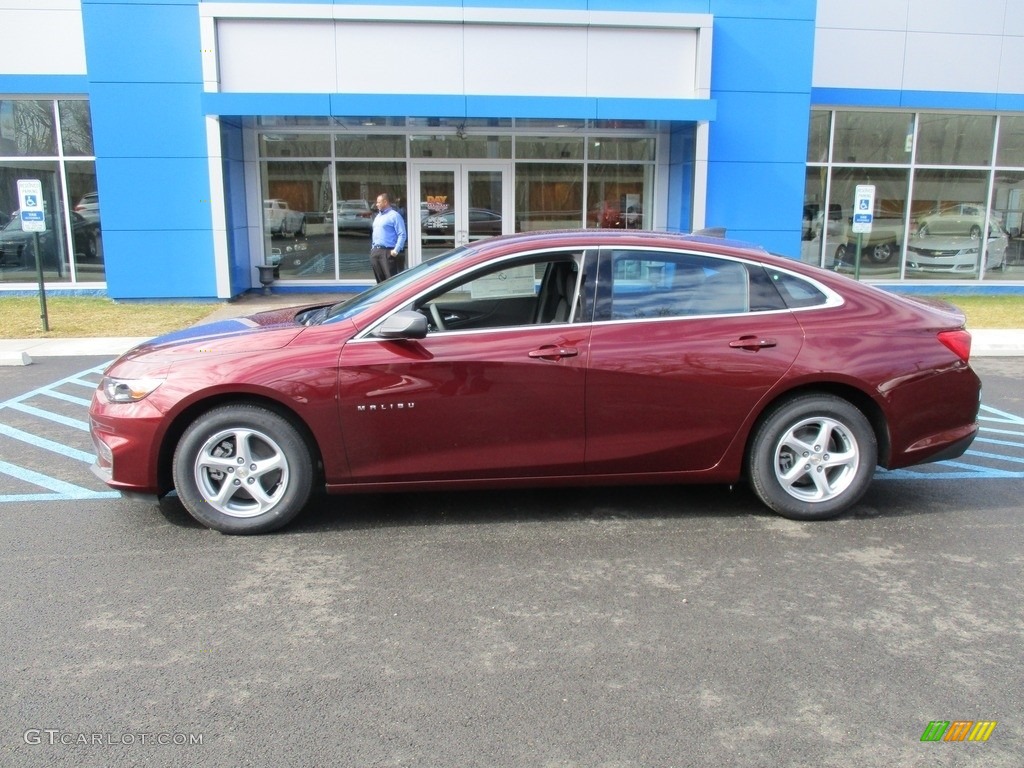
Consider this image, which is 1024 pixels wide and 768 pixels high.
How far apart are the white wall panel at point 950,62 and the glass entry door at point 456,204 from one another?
7.90 metres

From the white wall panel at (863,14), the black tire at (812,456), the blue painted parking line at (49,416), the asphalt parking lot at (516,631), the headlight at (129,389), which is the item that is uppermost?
the white wall panel at (863,14)

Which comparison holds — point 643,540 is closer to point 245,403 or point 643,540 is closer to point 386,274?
point 245,403

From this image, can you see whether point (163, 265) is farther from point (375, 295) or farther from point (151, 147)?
point (375, 295)

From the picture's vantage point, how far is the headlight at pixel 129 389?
15.2ft

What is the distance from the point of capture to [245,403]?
4672 millimetres

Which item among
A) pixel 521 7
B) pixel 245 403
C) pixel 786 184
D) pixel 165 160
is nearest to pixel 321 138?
pixel 165 160

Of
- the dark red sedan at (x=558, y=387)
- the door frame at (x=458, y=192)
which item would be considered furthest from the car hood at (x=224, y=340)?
the door frame at (x=458, y=192)

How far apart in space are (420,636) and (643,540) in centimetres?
157

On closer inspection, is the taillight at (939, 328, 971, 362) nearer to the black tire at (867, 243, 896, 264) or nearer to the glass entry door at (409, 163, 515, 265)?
the glass entry door at (409, 163, 515, 265)

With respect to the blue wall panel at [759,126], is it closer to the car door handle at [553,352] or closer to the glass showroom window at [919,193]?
the glass showroom window at [919,193]

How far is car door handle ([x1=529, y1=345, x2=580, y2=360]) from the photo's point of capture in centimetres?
470

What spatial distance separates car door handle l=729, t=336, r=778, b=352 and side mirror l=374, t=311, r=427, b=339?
173 centimetres

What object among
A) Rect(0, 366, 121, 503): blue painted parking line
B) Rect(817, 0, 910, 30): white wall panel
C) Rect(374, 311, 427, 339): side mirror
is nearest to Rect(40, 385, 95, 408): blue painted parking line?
Rect(0, 366, 121, 503): blue painted parking line

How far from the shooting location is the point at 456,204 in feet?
54.6
